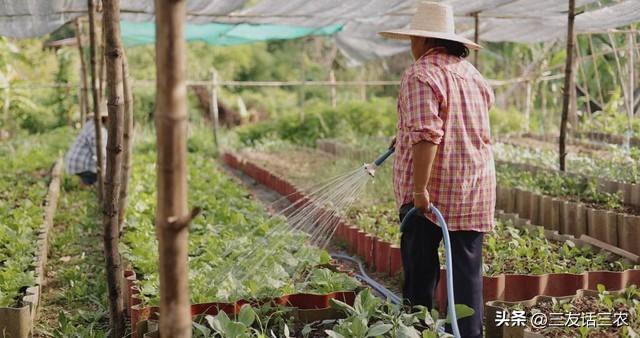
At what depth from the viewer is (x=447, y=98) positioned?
3.09 meters

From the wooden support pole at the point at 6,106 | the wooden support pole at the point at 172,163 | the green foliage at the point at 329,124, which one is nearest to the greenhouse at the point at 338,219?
the wooden support pole at the point at 172,163

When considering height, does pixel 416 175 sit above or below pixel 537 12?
below

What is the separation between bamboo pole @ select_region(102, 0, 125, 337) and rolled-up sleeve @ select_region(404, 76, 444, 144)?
1.18 meters

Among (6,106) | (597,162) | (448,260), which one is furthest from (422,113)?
(6,106)

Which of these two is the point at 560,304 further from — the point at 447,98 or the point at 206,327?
the point at 206,327

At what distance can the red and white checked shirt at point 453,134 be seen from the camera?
3051 mm

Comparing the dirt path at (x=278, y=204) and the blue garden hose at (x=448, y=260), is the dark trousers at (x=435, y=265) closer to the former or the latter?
the blue garden hose at (x=448, y=260)

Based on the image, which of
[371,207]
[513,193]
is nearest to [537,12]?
[513,193]

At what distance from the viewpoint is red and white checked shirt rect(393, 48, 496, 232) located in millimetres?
3051

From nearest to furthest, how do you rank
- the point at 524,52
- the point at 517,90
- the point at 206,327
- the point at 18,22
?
the point at 206,327
the point at 18,22
the point at 524,52
the point at 517,90

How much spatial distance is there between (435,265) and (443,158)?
50 centimetres

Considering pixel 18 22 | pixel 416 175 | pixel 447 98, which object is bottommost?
pixel 416 175

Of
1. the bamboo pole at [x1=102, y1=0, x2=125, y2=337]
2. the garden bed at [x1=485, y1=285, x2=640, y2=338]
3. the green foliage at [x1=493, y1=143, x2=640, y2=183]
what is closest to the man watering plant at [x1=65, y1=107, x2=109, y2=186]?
the green foliage at [x1=493, y1=143, x2=640, y2=183]

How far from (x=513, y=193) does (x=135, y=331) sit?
3.72 meters
